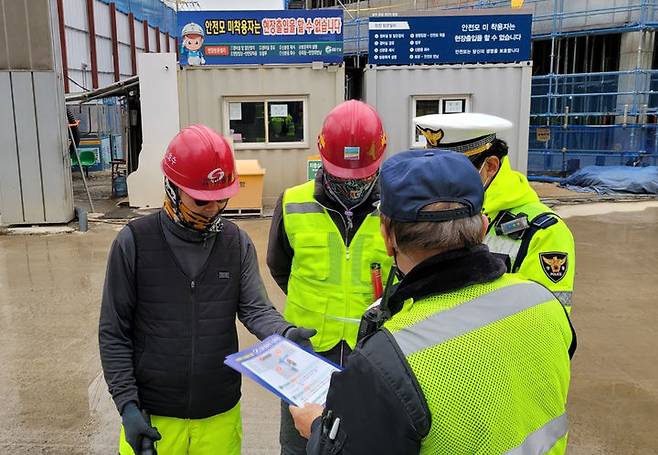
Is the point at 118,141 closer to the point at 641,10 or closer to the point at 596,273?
the point at 641,10

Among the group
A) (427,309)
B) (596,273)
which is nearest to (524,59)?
(596,273)

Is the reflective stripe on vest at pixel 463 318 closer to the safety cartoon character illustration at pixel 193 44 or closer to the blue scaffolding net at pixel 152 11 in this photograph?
the safety cartoon character illustration at pixel 193 44

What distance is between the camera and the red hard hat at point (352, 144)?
248 centimetres

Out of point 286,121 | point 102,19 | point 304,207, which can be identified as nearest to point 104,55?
point 102,19

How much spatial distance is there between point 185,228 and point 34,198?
351 inches

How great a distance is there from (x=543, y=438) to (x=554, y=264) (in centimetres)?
87

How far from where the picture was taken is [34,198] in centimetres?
1004

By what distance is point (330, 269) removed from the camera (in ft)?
8.26

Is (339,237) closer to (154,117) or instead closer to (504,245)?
(504,245)

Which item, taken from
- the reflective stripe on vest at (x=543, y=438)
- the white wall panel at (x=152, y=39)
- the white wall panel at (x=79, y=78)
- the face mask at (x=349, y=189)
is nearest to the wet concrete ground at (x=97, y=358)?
the face mask at (x=349, y=189)

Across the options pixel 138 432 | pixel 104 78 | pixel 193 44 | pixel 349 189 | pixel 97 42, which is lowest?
pixel 138 432

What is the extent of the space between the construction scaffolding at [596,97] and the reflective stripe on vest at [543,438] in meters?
14.9

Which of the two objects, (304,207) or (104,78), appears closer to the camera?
(304,207)

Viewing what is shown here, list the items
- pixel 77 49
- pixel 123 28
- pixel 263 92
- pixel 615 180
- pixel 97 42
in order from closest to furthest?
pixel 263 92, pixel 615 180, pixel 77 49, pixel 97 42, pixel 123 28
